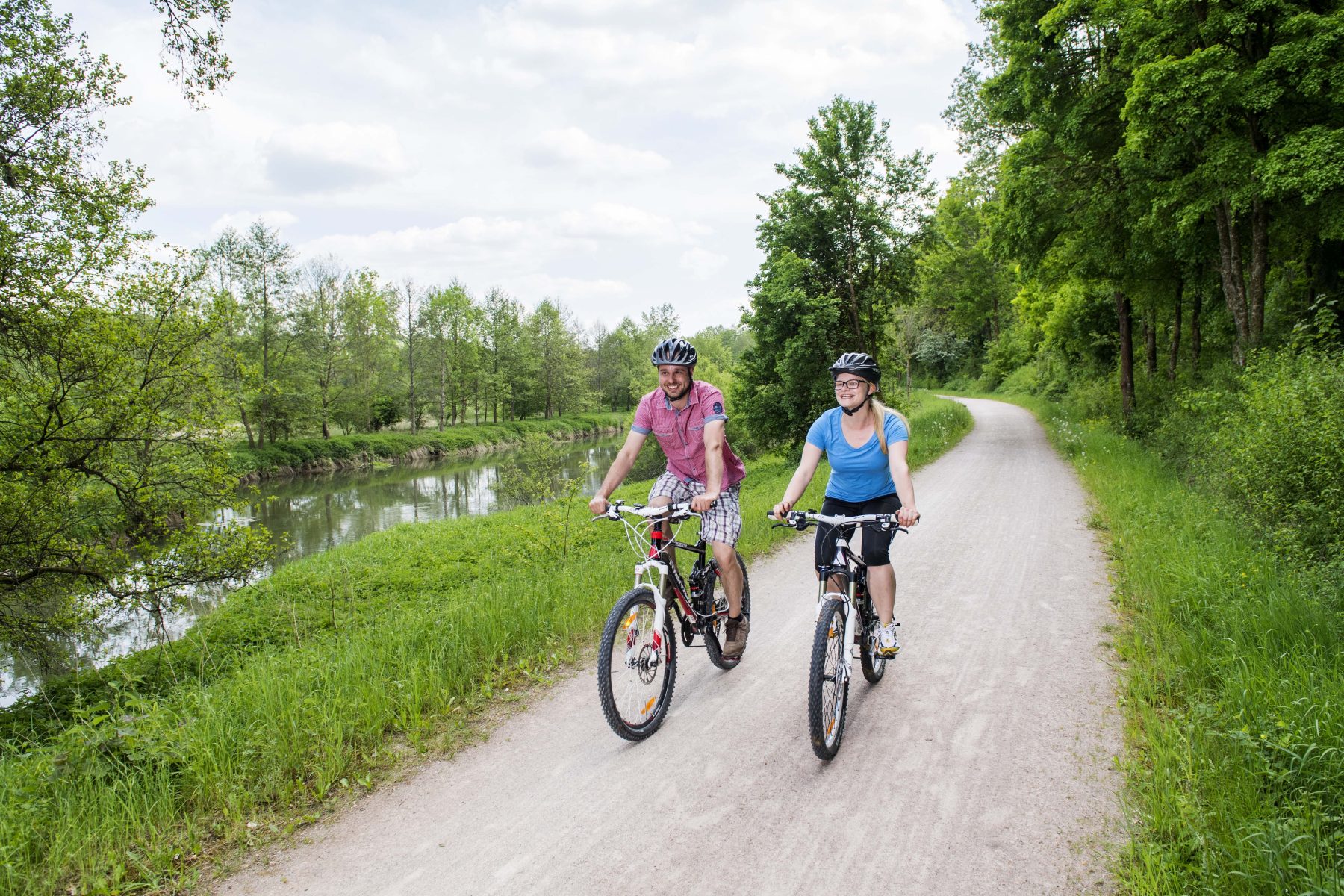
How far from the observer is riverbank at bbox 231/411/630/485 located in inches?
1319

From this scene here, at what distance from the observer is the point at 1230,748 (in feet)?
9.76

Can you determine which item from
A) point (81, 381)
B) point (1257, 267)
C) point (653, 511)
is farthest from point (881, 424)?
point (1257, 267)

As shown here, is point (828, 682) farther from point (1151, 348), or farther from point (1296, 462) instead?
point (1151, 348)

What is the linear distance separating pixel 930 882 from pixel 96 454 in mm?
9869

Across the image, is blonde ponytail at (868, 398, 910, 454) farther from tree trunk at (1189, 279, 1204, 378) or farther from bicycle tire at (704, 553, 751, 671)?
tree trunk at (1189, 279, 1204, 378)

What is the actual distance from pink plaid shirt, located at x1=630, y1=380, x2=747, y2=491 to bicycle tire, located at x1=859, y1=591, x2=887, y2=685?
1.14m

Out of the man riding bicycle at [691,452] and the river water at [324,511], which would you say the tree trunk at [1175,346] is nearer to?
the river water at [324,511]

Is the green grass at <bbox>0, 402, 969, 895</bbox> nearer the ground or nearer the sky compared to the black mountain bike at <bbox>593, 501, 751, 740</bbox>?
nearer the ground

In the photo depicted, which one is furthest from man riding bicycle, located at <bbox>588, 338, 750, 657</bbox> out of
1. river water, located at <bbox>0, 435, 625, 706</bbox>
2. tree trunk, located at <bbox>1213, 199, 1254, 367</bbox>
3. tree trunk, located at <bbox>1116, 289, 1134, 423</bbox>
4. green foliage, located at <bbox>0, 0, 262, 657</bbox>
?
tree trunk, located at <bbox>1116, 289, 1134, 423</bbox>

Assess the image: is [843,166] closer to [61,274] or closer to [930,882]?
[61,274]

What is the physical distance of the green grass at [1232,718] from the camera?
7.73ft

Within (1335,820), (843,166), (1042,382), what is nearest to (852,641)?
(1335,820)

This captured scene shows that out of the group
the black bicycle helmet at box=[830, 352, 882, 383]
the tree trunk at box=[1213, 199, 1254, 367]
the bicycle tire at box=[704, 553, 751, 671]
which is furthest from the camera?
the tree trunk at box=[1213, 199, 1254, 367]

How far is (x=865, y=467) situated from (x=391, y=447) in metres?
41.3
